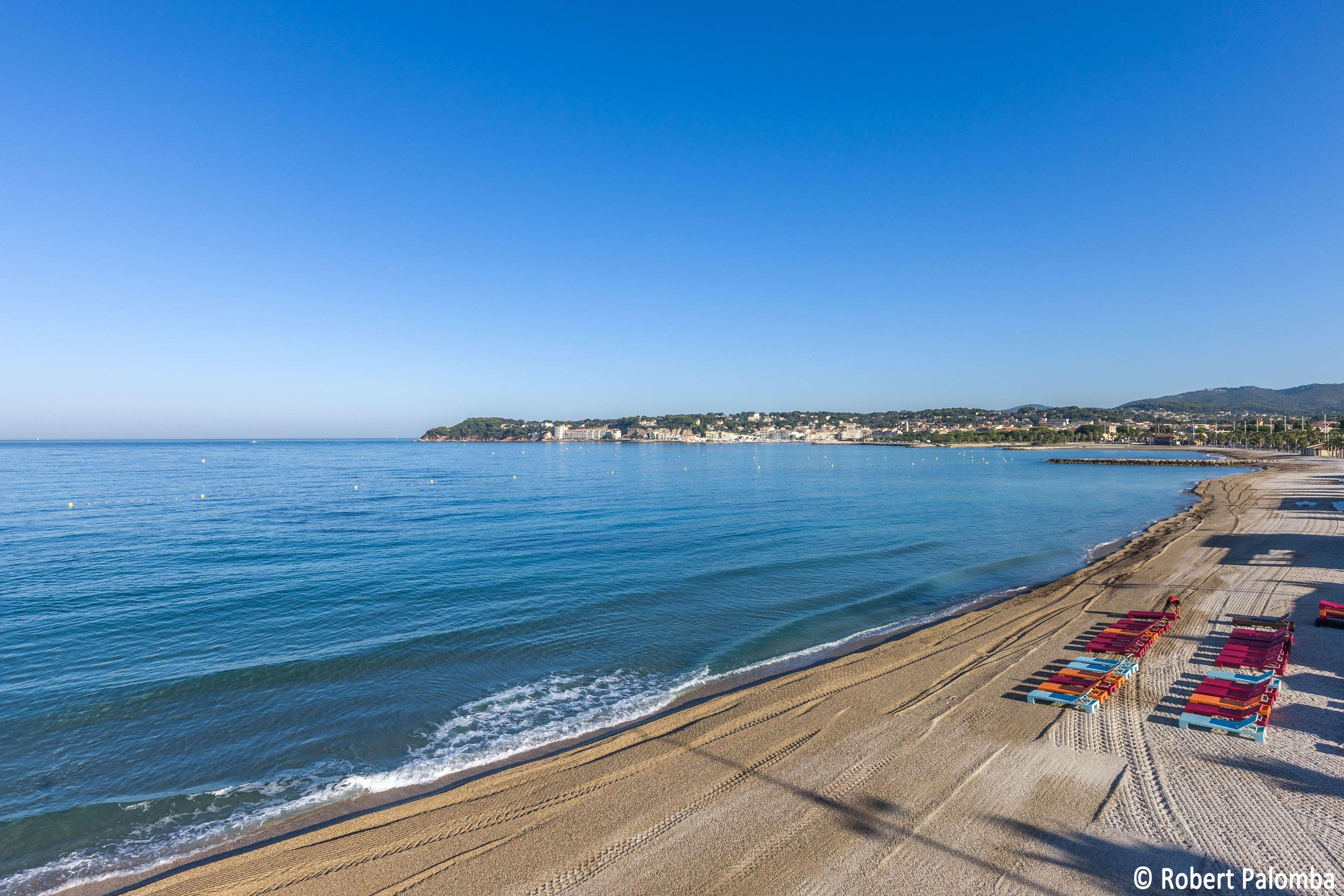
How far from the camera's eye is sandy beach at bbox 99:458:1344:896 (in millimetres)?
7555

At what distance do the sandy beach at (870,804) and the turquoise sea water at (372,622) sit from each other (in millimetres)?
1818

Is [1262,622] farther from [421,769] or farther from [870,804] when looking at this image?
[421,769]

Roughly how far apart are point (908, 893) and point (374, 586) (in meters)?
22.1

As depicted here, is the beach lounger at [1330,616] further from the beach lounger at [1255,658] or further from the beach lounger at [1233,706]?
the beach lounger at [1233,706]

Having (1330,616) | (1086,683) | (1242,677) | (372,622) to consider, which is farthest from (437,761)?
(1330,616)

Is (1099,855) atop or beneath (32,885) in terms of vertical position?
atop

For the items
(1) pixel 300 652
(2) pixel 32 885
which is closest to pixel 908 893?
(2) pixel 32 885

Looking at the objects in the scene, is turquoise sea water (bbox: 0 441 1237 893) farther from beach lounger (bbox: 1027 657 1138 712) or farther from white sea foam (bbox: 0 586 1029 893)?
beach lounger (bbox: 1027 657 1138 712)

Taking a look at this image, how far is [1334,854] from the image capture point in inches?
295

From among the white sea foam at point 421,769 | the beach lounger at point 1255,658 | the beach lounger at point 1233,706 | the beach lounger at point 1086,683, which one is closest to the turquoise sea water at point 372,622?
the white sea foam at point 421,769

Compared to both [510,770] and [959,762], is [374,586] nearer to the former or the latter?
[510,770]

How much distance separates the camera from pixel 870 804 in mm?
8953

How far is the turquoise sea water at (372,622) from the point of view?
10.8 metres

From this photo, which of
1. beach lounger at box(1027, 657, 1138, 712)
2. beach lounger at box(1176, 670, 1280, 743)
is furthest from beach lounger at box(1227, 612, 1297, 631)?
beach lounger at box(1027, 657, 1138, 712)
